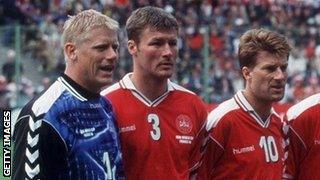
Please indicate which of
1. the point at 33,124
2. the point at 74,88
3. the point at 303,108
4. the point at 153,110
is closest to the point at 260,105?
the point at 303,108

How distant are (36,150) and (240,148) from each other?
1.59 m

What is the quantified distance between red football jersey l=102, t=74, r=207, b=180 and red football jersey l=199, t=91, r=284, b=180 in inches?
4.6

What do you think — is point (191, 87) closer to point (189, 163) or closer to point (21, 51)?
point (21, 51)

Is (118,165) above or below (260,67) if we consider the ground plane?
below

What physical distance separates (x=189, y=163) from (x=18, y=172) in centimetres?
129

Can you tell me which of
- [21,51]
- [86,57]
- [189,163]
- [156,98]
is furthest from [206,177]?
[21,51]

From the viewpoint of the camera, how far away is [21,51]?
49.5 ft

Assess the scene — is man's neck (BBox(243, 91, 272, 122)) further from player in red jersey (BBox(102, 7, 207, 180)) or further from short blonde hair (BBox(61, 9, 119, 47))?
short blonde hair (BBox(61, 9, 119, 47))

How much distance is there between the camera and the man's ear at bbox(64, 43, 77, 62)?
4.54 m

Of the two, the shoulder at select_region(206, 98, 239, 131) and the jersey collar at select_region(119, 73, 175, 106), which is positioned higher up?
the jersey collar at select_region(119, 73, 175, 106)

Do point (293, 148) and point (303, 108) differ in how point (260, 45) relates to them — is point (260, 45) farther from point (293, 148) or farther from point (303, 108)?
point (293, 148)

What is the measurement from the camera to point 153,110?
5.24 metres

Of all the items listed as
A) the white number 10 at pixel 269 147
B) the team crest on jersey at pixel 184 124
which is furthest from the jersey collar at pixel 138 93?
the white number 10 at pixel 269 147

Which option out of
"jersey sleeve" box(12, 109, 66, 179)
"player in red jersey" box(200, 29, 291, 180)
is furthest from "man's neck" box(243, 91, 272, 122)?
"jersey sleeve" box(12, 109, 66, 179)
